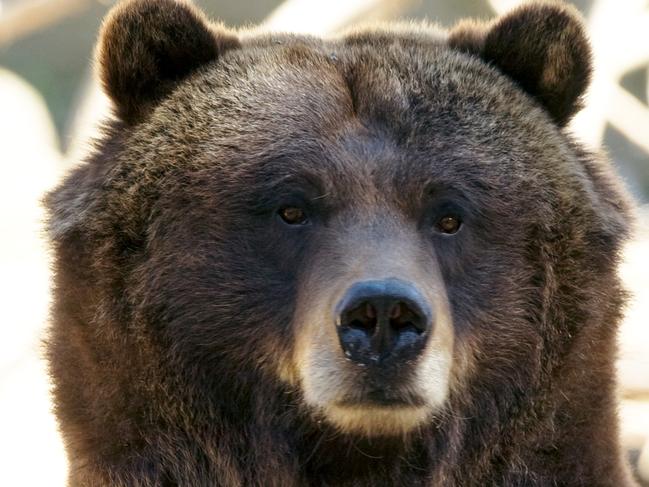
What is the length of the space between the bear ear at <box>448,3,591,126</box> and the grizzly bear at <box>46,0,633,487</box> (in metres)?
Answer: 0.25

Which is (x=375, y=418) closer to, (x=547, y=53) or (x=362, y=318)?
(x=362, y=318)

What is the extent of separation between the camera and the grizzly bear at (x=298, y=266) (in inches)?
184

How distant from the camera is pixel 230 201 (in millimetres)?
4699

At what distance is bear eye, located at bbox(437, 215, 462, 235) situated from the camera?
4.76 meters

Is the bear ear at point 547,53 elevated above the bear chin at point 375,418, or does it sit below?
above

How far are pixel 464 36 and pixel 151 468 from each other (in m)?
2.27

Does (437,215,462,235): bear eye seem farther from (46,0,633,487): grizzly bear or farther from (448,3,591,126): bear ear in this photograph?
(448,3,591,126): bear ear

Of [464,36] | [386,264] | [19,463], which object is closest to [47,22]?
[19,463]

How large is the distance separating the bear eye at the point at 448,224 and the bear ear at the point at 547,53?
2.48 ft

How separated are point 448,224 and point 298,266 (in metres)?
0.62

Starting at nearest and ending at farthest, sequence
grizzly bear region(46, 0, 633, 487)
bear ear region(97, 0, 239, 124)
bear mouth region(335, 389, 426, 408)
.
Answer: bear mouth region(335, 389, 426, 408), grizzly bear region(46, 0, 633, 487), bear ear region(97, 0, 239, 124)

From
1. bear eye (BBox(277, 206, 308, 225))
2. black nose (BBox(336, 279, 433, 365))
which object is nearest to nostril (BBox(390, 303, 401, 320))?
black nose (BBox(336, 279, 433, 365))

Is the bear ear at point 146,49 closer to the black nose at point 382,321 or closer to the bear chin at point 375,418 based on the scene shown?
the black nose at point 382,321

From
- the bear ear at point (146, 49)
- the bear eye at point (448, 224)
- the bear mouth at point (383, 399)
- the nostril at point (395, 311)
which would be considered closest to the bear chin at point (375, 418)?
the bear mouth at point (383, 399)
